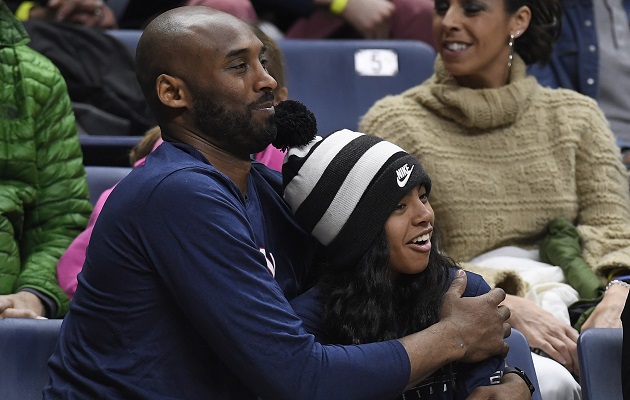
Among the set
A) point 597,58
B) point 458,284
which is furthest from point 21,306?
point 597,58

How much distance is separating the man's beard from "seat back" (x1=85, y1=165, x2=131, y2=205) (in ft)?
3.55

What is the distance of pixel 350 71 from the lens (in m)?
3.88

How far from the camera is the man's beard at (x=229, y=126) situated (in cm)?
201

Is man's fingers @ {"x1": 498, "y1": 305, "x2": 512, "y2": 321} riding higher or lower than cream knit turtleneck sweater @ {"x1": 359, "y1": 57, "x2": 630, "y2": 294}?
higher

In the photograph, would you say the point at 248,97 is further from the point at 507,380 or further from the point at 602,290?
the point at 602,290

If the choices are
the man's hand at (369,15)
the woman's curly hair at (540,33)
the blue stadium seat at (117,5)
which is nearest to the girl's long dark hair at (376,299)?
the woman's curly hair at (540,33)

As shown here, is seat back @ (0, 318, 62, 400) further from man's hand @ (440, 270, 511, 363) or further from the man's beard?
man's hand @ (440, 270, 511, 363)

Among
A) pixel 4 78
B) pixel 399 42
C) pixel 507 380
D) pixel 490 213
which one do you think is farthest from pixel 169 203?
pixel 399 42

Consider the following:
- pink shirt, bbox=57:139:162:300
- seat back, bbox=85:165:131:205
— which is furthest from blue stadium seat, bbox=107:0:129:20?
pink shirt, bbox=57:139:162:300

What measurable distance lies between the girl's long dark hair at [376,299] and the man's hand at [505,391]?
0.47 ft

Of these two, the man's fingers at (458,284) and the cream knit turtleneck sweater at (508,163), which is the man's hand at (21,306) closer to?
the man's fingers at (458,284)

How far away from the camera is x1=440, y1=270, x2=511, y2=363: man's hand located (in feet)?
6.42

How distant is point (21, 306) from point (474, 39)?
4.77 ft

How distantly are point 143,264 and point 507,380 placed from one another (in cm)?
65
